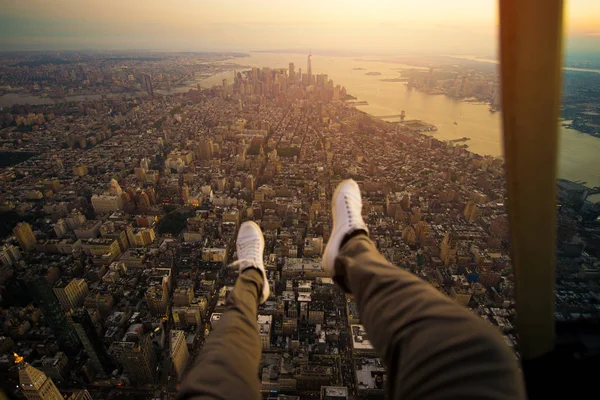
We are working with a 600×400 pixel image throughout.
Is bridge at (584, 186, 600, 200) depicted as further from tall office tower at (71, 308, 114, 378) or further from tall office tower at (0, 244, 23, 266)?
tall office tower at (0, 244, 23, 266)

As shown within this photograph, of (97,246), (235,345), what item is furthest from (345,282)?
(97,246)

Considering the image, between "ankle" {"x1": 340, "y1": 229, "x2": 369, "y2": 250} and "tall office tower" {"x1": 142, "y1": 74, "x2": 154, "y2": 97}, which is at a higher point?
"tall office tower" {"x1": 142, "y1": 74, "x2": 154, "y2": 97}

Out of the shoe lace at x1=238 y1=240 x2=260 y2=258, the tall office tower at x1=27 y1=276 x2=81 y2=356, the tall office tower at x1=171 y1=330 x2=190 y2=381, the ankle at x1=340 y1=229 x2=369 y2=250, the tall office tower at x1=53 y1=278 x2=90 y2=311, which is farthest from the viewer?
the tall office tower at x1=53 y1=278 x2=90 y2=311

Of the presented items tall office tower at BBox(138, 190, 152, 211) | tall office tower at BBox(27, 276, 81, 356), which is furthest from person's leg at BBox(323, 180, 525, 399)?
tall office tower at BBox(138, 190, 152, 211)

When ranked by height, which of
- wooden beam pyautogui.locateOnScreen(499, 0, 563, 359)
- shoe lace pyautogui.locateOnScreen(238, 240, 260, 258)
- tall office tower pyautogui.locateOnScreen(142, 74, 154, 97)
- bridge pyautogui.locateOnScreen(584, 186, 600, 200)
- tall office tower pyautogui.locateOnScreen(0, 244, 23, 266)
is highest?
tall office tower pyautogui.locateOnScreen(142, 74, 154, 97)

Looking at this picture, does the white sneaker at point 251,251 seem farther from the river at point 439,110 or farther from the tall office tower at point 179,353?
the tall office tower at point 179,353

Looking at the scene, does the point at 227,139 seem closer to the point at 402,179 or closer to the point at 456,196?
the point at 402,179

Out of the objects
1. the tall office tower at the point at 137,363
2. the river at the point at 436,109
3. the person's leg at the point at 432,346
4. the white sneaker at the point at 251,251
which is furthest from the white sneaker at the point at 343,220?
the tall office tower at the point at 137,363
